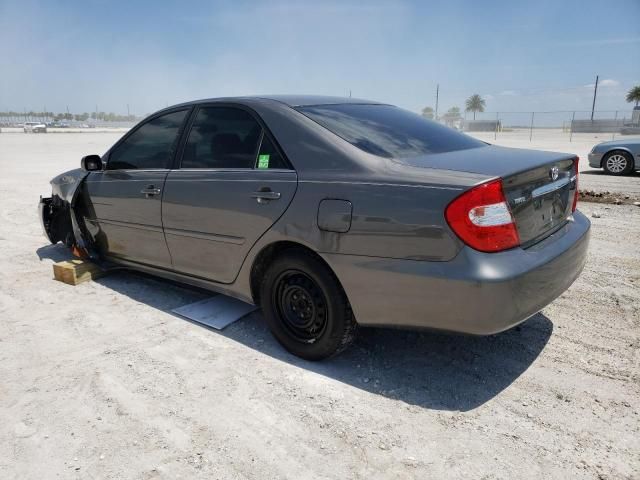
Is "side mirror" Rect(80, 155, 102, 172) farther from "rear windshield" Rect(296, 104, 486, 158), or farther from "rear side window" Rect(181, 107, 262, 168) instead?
"rear windshield" Rect(296, 104, 486, 158)

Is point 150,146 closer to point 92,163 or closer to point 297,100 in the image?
point 92,163

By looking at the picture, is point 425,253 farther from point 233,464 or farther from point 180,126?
point 180,126

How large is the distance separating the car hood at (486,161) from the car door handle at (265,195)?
78 cm

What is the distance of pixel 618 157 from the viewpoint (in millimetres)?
11609

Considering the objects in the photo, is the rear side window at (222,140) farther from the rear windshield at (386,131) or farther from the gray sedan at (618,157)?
the gray sedan at (618,157)

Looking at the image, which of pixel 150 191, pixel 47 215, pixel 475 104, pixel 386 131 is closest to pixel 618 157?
pixel 386 131

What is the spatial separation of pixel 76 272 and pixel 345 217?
3146 mm

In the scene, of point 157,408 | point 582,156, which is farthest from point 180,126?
point 582,156

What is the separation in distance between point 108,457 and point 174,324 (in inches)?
58.9

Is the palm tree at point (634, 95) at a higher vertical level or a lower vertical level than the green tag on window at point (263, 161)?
higher

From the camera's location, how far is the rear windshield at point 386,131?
2.94 metres

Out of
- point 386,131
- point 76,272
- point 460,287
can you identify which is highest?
point 386,131

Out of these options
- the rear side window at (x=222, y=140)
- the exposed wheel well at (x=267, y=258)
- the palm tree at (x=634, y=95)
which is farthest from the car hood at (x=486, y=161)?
the palm tree at (x=634, y=95)

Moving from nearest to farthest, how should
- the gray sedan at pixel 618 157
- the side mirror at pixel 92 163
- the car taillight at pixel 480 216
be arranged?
the car taillight at pixel 480 216
the side mirror at pixel 92 163
the gray sedan at pixel 618 157
